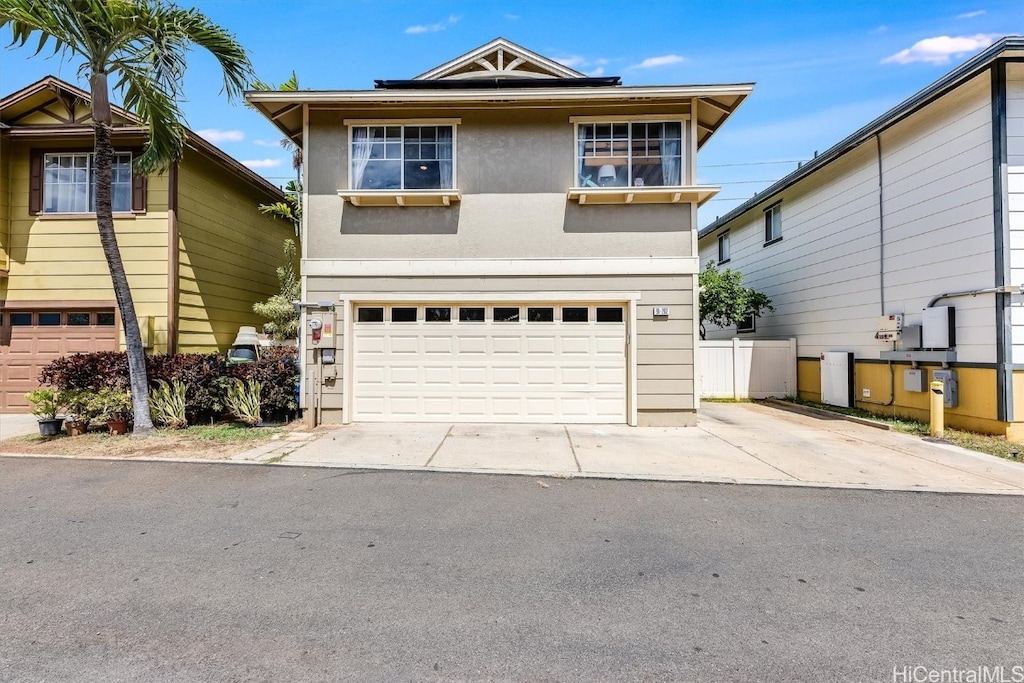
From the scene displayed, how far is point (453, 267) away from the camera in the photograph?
896 cm

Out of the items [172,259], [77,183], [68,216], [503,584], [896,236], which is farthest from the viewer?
[77,183]

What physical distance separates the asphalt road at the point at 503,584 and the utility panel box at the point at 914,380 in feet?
15.1

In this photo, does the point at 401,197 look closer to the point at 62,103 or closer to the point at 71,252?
the point at 71,252

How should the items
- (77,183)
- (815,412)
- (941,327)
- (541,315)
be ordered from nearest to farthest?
(941,327), (541,315), (77,183), (815,412)

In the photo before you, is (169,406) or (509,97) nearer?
(169,406)

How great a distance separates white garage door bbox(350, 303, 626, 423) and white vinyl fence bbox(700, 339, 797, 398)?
508 cm

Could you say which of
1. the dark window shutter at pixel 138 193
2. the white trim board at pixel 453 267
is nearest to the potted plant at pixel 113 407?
the white trim board at pixel 453 267

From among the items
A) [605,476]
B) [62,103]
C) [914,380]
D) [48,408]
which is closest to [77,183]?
[62,103]

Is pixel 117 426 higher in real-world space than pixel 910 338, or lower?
lower

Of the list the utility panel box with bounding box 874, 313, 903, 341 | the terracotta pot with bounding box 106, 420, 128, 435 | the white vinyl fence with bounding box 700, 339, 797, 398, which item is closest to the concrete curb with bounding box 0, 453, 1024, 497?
the terracotta pot with bounding box 106, 420, 128, 435

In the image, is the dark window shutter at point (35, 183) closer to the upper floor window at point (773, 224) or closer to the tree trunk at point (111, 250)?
the tree trunk at point (111, 250)

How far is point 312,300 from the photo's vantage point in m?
8.99

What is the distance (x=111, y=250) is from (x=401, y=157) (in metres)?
4.73

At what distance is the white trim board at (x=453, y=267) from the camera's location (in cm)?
888
